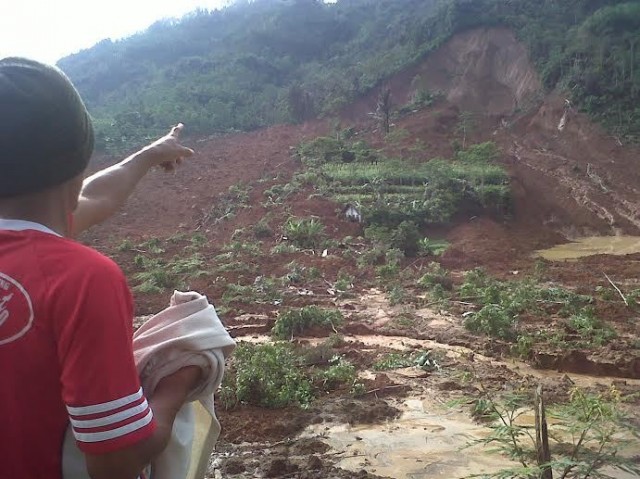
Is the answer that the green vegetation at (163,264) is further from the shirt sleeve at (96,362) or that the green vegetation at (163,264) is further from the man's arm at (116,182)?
the shirt sleeve at (96,362)

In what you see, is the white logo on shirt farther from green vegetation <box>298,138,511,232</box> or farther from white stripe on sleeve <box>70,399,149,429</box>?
green vegetation <box>298,138,511,232</box>

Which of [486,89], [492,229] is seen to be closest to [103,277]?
[492,229]

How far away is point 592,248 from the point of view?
13.8m

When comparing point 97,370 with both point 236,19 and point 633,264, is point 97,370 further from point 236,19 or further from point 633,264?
point 236,19

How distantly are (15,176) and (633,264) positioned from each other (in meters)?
11.3

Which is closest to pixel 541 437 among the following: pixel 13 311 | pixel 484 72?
pixel 13 311

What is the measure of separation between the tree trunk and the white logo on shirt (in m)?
2.14

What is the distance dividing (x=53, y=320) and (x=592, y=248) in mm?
14358

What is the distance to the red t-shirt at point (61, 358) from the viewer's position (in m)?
0.94

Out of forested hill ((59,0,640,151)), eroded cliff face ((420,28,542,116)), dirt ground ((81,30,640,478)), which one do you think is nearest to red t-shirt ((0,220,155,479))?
dirt ground ((81,30,640,478))

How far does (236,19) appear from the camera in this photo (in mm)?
52250

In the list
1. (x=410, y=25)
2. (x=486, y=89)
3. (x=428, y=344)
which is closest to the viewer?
(x=428, y=344)

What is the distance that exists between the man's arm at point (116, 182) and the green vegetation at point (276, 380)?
3258mm

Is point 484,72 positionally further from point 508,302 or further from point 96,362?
point 96,362
